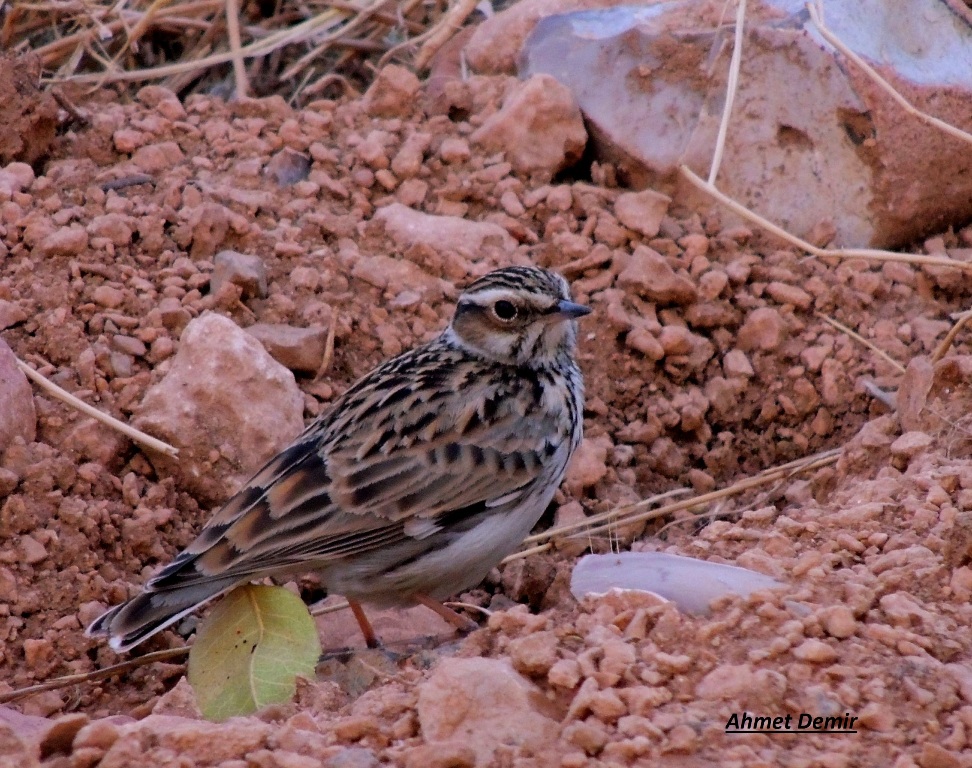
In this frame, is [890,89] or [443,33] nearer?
[890,89]

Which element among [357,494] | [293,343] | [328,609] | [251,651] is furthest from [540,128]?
[251,651]

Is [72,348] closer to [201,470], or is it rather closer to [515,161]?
[201,470]

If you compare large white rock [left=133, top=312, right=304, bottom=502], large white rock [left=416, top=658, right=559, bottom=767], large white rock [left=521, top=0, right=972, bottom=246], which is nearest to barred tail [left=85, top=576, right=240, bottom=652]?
large white rock [left=133, top=312, right=304, bottom=502]

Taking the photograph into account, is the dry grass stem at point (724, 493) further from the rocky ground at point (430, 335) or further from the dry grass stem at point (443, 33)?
the dry grass stem at point (443, 33)

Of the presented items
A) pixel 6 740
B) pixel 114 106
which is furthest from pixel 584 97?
pixel 6 740

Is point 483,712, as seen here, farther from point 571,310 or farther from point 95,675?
point 571,310

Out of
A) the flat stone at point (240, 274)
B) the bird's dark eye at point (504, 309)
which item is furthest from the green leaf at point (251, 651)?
the flat stone at point (240, 274)

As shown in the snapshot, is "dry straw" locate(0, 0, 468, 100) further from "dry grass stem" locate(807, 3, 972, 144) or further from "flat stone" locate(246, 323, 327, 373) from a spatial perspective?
"dry grass stem" locate(807, 3, 972, 144)
